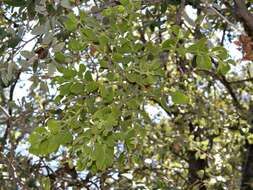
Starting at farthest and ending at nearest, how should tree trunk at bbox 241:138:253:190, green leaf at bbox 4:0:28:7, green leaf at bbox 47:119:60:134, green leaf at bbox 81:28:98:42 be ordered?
tree trunk at bbox 241:138:253:190 → green leaf at bbox 4:0:28:7 → green leaf at bbox 81:28:98:42 → green leaf at bbox 47:119:60:134

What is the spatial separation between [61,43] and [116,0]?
39cm

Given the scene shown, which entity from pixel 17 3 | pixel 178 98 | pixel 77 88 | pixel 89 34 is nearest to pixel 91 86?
pixel 77 88

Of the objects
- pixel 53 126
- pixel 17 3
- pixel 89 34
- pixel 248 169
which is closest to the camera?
pixel 53 126

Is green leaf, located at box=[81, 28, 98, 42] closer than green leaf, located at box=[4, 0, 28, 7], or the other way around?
green leaf, located at box=[81, 28, 98, 42]

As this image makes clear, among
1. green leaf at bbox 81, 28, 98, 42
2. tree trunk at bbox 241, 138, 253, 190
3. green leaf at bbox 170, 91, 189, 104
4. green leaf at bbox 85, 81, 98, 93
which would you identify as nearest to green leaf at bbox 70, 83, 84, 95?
green leaf at bbox 85, 81, 98, 93

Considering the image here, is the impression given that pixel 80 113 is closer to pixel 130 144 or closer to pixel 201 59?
pixel 130 144

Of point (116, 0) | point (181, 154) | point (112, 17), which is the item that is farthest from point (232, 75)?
point (112, 17)

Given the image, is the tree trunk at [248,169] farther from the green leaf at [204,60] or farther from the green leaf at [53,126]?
the green leaf at [53,126]

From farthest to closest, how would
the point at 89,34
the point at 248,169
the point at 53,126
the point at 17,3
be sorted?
the point at 248,169, the point at 17,3, the point at 89,34, the point at 53,126

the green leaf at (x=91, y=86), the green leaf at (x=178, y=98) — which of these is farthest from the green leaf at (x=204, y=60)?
the green leaf at (x=91, y=86)

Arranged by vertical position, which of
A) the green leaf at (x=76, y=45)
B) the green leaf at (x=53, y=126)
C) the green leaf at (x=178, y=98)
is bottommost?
the green leaf at (x=53, y=126)

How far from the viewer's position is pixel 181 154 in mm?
6430

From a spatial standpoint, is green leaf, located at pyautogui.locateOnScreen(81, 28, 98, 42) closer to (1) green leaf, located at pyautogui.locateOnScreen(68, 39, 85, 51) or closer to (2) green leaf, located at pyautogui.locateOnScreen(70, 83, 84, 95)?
(1) green leaf, located at pyautogui.locateOnScreen(68, 39, 85, 51)

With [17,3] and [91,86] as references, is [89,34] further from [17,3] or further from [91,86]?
[17,3]
